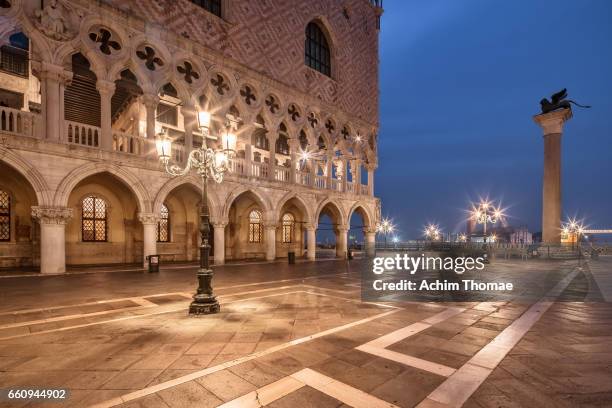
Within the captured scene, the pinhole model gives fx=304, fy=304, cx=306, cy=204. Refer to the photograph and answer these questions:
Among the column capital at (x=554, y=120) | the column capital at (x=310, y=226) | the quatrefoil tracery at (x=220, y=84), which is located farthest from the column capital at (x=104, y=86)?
the column capital at (x=554, y=120)

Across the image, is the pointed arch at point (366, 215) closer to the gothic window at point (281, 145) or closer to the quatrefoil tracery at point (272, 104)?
the gothic window at point (281, 145)

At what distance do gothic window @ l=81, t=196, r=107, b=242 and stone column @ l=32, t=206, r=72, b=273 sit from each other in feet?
12.4

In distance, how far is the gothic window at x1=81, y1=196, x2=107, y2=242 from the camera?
14.3m

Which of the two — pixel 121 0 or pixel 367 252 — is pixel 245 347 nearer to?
pixel 121 0

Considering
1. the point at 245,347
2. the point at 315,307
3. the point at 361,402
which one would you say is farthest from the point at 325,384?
the point at 315,307

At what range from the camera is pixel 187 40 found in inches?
551

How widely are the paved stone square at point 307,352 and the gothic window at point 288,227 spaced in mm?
14834

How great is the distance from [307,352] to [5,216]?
15258 millimetres

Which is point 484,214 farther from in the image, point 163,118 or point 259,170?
point 163,118

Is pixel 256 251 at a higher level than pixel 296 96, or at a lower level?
lower

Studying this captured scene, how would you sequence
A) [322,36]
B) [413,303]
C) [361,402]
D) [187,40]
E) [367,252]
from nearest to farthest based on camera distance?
1. [361,402]
2. [413,303]
3. [187,40]
4. [322,36]
5. [367,252]

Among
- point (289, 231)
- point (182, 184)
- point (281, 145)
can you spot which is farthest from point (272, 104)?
point (289, 231)

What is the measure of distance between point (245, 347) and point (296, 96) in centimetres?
1678

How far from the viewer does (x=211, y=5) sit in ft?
51.9
